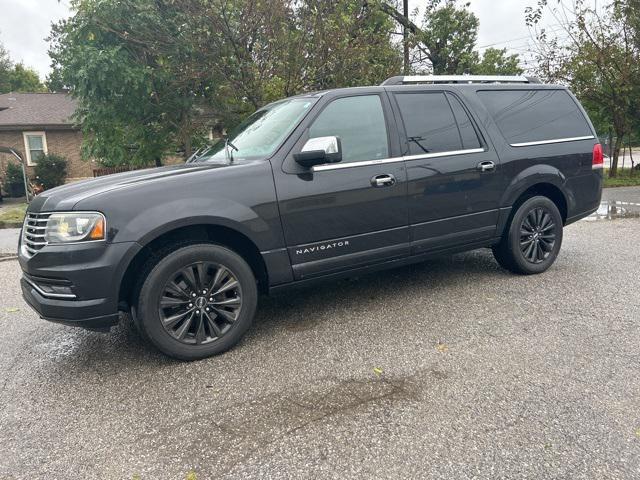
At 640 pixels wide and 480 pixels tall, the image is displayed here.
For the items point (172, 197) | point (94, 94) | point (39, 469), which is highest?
point (94, 94)

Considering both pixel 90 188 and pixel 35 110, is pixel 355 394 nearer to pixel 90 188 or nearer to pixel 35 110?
pixel 90 188

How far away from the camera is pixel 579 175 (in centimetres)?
504

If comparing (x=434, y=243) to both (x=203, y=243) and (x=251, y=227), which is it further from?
(x=203, y=243)

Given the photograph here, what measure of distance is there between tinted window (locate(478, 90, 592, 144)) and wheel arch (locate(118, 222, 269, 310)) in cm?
283

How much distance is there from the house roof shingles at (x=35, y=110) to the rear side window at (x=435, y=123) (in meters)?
22.8

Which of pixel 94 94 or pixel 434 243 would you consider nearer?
pixel 434 243

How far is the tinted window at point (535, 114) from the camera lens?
4680 mm

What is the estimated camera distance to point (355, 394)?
2797 millimetres

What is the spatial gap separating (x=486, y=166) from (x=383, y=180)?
1.20m

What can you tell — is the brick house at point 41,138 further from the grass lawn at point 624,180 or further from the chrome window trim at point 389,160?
the chrome window trim at point 389,160

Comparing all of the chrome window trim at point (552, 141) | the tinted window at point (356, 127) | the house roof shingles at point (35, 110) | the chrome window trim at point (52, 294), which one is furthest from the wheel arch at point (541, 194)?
the house roof shingles at point (35, 110)

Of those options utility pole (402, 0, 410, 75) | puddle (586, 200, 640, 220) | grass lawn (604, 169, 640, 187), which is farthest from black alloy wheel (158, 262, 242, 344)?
grass lawn (604, 169, 640, 187)

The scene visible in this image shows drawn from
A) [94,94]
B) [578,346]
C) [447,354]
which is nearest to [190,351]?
[447,354]

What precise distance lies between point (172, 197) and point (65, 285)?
870 mm
